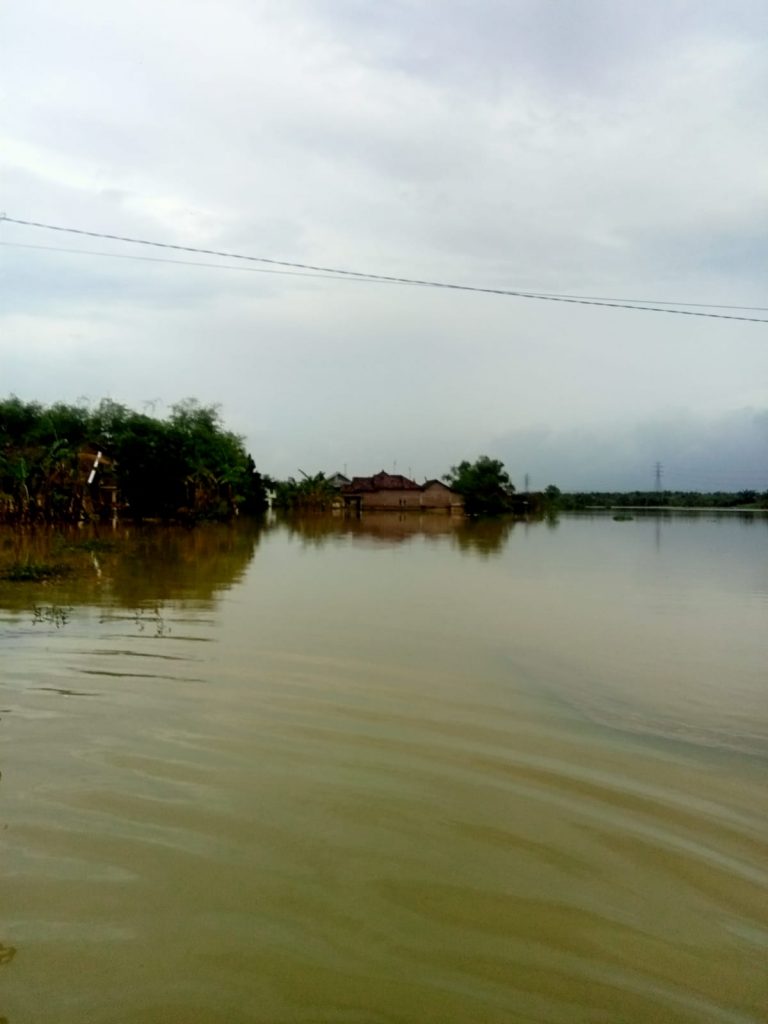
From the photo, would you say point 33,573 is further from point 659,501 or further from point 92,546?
point 659,501

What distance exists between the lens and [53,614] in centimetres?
1037

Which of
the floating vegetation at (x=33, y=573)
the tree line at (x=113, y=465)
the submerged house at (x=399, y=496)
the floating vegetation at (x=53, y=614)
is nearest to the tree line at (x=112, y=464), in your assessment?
the tree line at (x=113, y=465)

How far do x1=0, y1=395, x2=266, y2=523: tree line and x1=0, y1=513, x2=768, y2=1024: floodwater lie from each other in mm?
20862

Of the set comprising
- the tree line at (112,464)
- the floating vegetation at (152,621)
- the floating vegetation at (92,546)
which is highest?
the tree line at (112,464)

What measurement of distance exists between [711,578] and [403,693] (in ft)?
42.2

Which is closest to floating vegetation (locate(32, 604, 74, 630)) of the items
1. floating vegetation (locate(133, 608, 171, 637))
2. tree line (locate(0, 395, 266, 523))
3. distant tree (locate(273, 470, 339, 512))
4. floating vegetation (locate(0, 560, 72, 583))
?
floating vegetation (locate(133, 608, 171, 637))

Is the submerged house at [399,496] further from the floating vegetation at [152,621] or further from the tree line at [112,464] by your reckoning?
the floating vegetation at [152,621]

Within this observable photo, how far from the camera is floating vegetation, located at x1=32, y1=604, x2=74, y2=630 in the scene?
9883mm

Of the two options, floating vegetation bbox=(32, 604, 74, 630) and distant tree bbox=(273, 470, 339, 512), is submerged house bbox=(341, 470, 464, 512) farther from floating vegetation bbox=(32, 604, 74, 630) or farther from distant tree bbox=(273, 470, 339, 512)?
floating vegetation bbox=(32, 604, 74, 630)

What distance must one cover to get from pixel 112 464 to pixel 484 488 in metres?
40.5

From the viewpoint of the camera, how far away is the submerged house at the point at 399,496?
71250 mm

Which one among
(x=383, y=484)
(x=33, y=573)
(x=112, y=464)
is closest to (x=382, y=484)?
(x=383, y=484)

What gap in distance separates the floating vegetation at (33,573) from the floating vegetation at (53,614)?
2.84 meters

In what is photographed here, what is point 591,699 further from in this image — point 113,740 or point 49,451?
point 49,451
